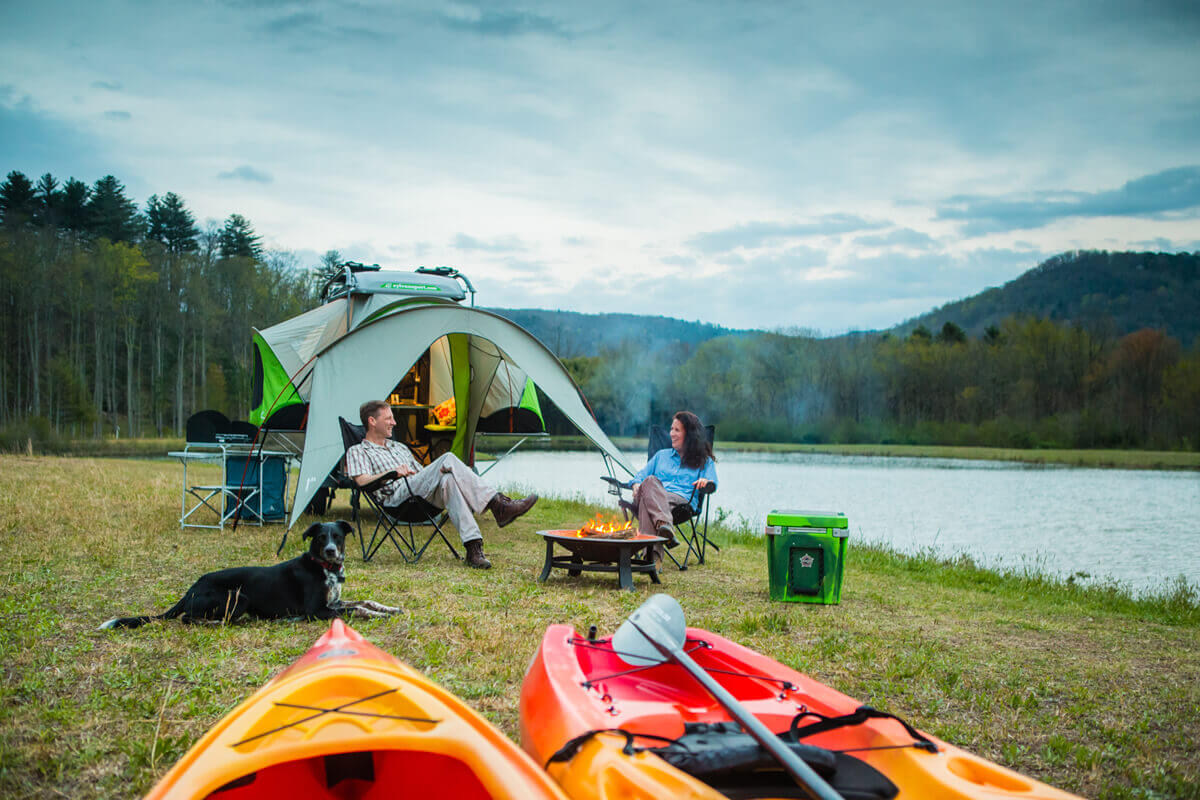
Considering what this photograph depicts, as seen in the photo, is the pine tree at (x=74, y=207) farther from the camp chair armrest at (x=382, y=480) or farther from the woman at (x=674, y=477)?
the woman at (x=674, y=477)

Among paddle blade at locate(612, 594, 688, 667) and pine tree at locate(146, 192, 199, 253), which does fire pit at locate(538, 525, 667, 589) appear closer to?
paddle blade at locate(612, 594, 688, 667)

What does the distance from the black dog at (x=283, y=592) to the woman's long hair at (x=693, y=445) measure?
7.86ft

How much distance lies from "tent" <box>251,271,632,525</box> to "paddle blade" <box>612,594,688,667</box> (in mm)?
3496

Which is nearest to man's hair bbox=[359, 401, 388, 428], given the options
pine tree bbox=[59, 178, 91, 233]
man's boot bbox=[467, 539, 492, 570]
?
man's boot bbox=[467, 539, 492, 570]

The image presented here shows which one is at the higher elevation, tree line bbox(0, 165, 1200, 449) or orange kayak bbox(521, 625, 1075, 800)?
tree line bbox(0, 165, 1200, 449)

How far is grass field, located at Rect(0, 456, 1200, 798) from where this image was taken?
215cm

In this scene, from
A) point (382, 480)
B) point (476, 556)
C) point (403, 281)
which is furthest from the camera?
point (403, 281)

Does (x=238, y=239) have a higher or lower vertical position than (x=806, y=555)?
higher

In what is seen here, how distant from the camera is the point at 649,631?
2.02 m

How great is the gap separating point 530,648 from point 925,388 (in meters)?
34.7

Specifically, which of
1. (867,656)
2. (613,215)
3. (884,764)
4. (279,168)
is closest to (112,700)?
(884,764)

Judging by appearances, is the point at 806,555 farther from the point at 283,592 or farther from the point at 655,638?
the point at 283,592

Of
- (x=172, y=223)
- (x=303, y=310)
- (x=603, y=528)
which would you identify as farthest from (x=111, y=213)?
(x=603, y=528)

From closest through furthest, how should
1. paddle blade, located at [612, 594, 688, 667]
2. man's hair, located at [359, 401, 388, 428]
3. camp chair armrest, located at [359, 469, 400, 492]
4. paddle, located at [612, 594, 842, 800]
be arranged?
paddle, located at [612, 594, 842, 800] → paddle blade, located at [612, 594, 688, 667] → camp chair armrest, located at [359, 469, 400, 492] → man's hair, located at [359, 401, 388, 428]
